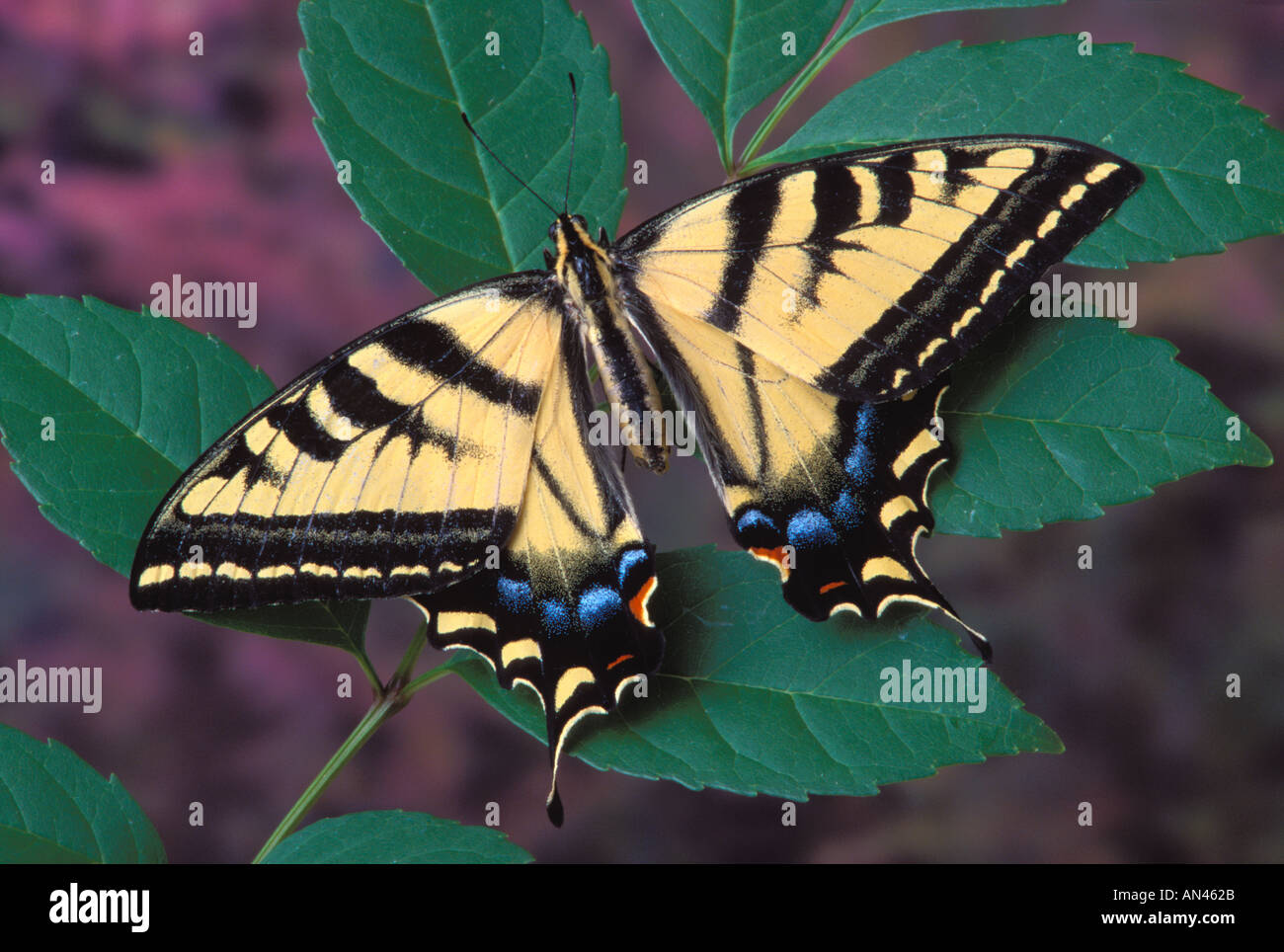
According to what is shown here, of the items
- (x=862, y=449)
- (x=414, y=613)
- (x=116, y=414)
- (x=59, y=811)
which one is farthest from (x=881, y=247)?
(x=414, y=613)

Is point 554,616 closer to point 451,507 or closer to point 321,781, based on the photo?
point 451,507

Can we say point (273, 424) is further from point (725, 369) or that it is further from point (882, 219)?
point (882, 219)

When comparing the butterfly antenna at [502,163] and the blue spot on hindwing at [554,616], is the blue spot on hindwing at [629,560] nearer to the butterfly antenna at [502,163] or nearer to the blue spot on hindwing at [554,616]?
the blue spot on hindwing at [554,616]

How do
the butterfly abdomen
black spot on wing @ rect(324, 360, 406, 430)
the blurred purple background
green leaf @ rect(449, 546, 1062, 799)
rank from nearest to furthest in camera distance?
green leaf @ rect(449, 546, 1062, 799) → black spot on wing @ rect(324, 360, 406, 430) → the butterfly abdomen → the blurred purple background

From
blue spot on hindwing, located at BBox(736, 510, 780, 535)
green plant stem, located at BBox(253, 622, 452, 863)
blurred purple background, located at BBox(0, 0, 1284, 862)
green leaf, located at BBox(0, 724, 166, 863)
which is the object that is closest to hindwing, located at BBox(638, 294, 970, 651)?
blue spot on hindwing, located at BBox(736, 510, 780, 535)

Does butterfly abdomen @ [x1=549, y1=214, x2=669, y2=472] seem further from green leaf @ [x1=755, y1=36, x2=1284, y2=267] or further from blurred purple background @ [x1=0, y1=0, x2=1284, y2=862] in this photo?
blurred purple background @ [x1=0, y1=0, x2=1284, y2=862]
